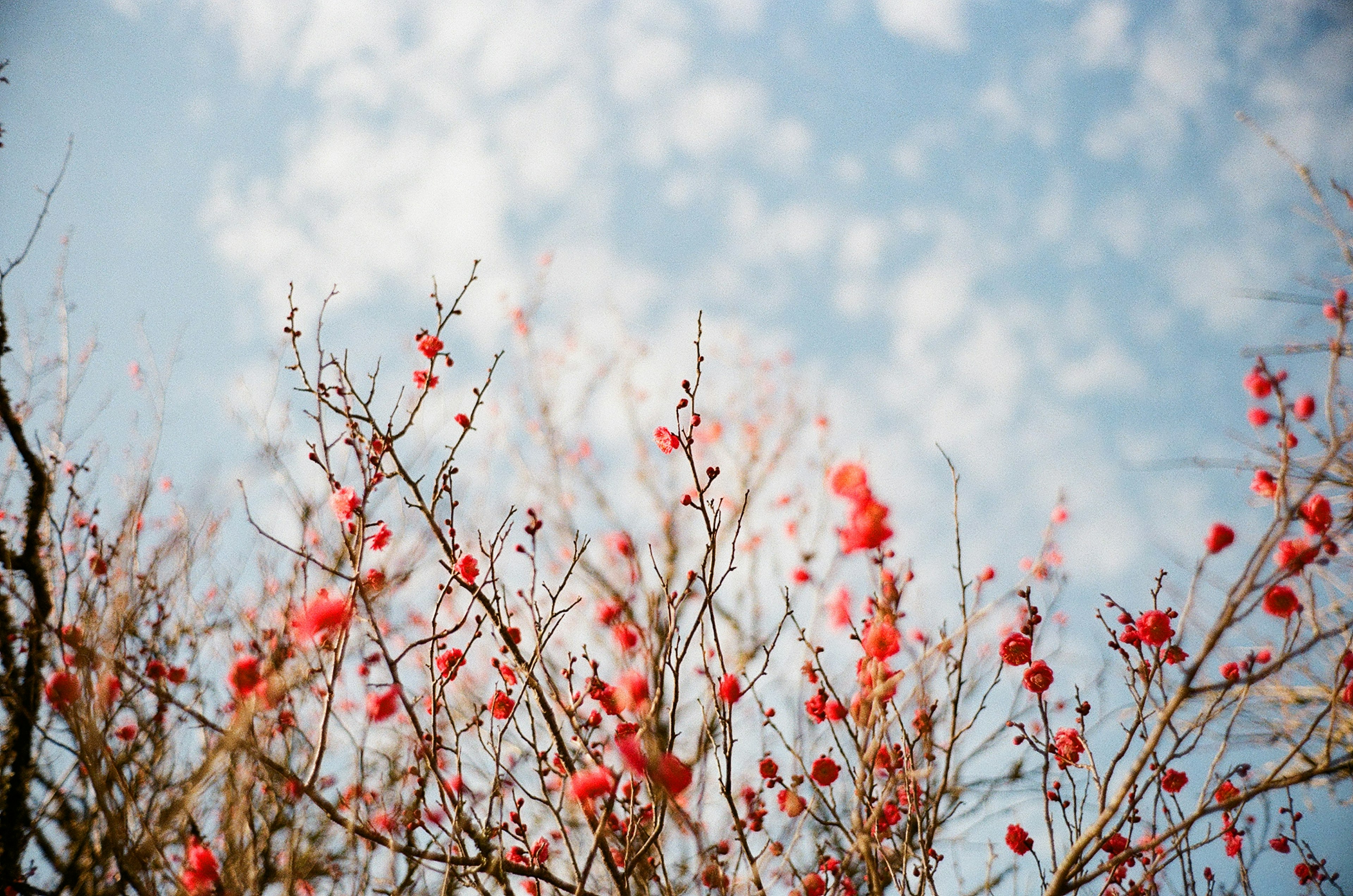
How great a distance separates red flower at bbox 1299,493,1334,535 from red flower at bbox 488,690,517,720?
2.49 metres

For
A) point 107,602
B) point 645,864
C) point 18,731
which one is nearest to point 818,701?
point 645,864

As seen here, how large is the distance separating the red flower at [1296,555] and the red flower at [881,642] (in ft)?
3.14

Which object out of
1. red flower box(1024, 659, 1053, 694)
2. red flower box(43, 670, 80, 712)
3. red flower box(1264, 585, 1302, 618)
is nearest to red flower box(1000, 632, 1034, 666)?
red flower box(1024, 659, 1053, 694)

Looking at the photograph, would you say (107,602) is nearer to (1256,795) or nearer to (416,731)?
(416,731)

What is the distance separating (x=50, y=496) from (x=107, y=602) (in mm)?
1756

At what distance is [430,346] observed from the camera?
2.72 m

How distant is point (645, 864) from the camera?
228 centimetres

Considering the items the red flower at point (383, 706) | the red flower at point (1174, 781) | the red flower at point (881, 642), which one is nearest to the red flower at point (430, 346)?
the red flower at point (383, 706)

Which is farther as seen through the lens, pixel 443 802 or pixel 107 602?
pixel 107 602

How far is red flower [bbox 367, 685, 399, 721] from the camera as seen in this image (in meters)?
1.91

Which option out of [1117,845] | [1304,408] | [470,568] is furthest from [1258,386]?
[470,568]

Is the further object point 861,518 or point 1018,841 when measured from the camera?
point 1018,841

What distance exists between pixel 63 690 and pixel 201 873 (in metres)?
0.64

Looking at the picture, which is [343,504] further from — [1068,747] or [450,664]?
[1068,747]
